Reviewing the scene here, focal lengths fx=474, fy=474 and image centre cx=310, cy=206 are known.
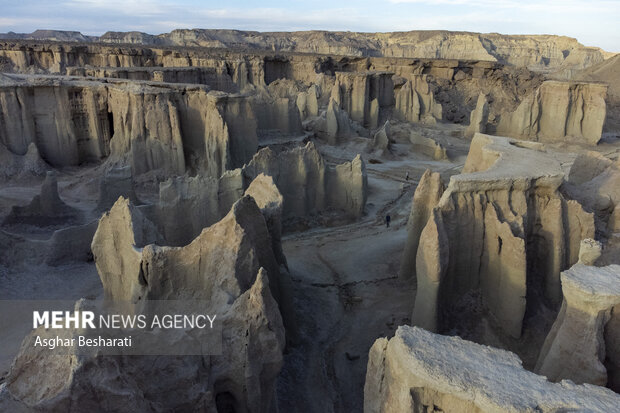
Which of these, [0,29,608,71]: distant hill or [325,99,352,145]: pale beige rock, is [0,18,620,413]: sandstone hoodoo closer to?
[325,99,352,145]: pale beige rock

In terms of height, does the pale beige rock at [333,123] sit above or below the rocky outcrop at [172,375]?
below

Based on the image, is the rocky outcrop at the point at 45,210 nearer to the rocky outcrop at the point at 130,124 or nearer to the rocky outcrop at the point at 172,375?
the rocky outcrop at the point at 130,124

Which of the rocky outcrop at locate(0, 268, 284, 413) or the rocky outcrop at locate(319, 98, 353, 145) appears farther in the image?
the rocky outcrop at locate(319, 98, 353, 145)

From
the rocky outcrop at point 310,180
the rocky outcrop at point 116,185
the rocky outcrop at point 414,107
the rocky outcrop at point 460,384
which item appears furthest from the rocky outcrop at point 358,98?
the rocky outcrop at point 460,384

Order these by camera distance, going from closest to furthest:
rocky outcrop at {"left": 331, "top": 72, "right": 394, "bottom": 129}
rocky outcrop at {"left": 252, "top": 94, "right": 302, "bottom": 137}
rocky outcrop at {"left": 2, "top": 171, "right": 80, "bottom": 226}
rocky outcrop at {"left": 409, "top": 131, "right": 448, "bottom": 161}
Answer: rocky outcrop at {"left": 2, "top": 171, "right": 80, "bottom": 226} → rocky outcrop at {"left": 252, "top": 94, "right": 302, "bottom": 137} → rocky outcrop at {"left": 409, "top": 131, "right": 448, "bottom": 161} → rocky outcrop at {"left": 331, "top": 72, "right": 394, "bottom": 129}

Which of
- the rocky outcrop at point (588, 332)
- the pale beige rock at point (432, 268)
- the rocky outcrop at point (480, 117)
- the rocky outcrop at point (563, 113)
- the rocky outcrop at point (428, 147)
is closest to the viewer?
the rocky outcrop at point (588, 332)

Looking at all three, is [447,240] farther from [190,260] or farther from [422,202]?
[190,260]

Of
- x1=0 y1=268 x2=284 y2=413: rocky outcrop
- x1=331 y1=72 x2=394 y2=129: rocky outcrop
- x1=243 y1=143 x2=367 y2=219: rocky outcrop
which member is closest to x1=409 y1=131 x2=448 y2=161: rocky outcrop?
x1=331 y1=72 x2=394 y2=129: rocky outcrop
